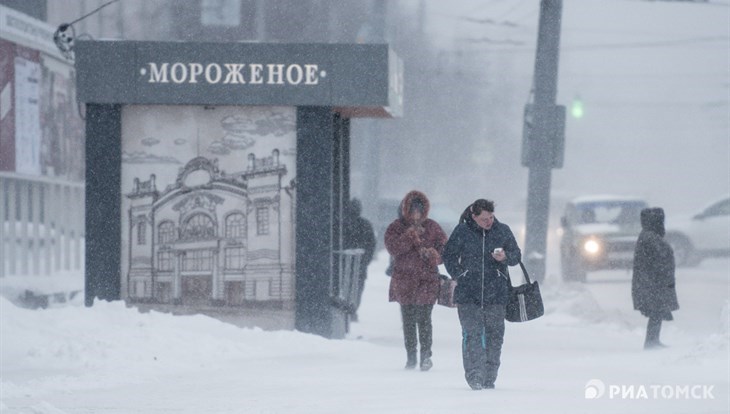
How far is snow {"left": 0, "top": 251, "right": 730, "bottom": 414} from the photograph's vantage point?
9.90 metres

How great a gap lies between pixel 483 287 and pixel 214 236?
5.02 meters

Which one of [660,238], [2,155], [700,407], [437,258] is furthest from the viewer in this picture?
[2,155]

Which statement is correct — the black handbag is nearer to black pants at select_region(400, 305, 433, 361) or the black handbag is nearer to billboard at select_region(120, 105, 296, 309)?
black pants at select_region(400, 305, 433, 361)

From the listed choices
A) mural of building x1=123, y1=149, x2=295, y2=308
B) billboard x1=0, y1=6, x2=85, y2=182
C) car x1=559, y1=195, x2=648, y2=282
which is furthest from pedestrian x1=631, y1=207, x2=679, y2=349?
car x1=559, y1=195, x2=648, y2=282

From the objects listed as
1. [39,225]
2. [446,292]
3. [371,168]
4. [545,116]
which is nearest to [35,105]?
[39,225]

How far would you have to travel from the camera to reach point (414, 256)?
41.3ft

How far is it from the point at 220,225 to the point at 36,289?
565 centimetres

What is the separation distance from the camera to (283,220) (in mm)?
15047

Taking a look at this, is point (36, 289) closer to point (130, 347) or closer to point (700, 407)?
point (130, 347)

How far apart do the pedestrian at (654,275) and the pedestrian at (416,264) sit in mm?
3038

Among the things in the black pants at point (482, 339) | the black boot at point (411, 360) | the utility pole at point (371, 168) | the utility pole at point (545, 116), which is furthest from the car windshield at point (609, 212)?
the black pants at point (482, 339)

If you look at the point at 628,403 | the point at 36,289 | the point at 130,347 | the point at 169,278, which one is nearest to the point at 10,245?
the point at 36,289

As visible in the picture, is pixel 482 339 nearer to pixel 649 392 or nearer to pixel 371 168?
pixel 649 392

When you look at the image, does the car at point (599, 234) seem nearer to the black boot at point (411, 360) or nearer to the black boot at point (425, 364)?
the black boot at point (411, 360)
